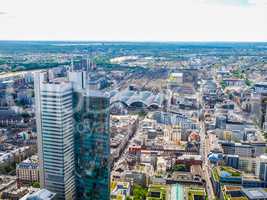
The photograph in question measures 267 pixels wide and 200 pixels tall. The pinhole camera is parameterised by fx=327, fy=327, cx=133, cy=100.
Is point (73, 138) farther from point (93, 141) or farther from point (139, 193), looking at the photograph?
point (139, 193)

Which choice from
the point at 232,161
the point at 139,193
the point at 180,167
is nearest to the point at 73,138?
the point at 139,193

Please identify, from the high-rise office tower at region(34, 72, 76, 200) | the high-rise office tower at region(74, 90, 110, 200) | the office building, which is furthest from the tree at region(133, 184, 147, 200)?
the office building

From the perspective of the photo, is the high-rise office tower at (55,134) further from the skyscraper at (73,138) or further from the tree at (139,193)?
the tree at (139,193)

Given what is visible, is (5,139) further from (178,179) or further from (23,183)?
(178,179)

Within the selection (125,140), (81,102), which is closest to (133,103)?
(125,140)

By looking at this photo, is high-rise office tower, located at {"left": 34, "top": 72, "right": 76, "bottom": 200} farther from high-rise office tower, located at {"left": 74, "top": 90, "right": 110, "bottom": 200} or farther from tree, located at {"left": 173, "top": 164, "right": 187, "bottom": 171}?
tree, located at {"left": 173, "top": 164, "right": 187, "bottom": 171}
